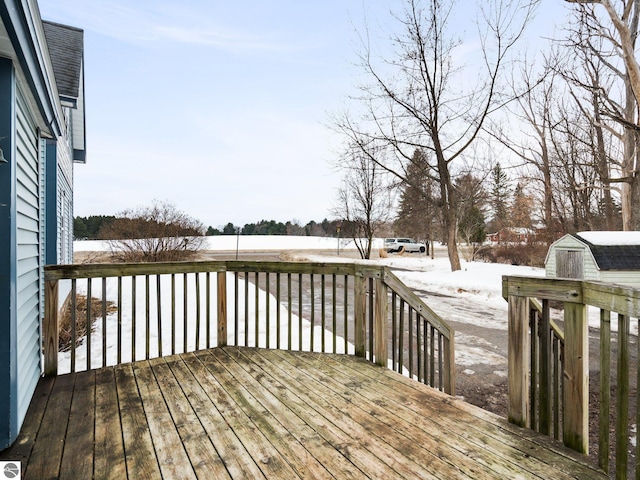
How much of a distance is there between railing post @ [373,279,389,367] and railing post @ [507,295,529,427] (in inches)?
46.1

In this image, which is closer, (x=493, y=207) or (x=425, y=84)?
(x=425, y=84)

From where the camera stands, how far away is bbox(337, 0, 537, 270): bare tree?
1244 centimetres

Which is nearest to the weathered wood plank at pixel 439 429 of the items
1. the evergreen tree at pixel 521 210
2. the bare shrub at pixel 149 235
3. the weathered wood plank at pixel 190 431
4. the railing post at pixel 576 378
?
the railing post at pixel 576 378

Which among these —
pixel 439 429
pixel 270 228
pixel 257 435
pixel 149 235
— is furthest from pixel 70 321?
pixel 270 228

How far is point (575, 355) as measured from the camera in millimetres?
1694

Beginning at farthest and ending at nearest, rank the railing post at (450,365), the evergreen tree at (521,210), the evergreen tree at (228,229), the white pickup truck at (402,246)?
the evergreen tree at (228,229), the white pickup truck at (402,246), the evergreen tree at (521,210), the railing post at (450,365)

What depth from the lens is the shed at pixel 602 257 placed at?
786 cm

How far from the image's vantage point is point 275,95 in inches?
615

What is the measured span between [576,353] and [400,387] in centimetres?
123

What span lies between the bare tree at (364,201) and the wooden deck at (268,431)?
18349 millimetres

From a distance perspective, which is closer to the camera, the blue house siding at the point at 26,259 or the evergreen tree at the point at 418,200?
the blue house siding at the point at 26,259

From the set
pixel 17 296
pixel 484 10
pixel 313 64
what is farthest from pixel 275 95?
pixel 17 296

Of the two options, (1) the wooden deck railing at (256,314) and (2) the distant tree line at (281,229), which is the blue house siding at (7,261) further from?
(2) the distant tree line at (281,229)

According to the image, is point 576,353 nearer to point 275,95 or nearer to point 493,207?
point 275,95
